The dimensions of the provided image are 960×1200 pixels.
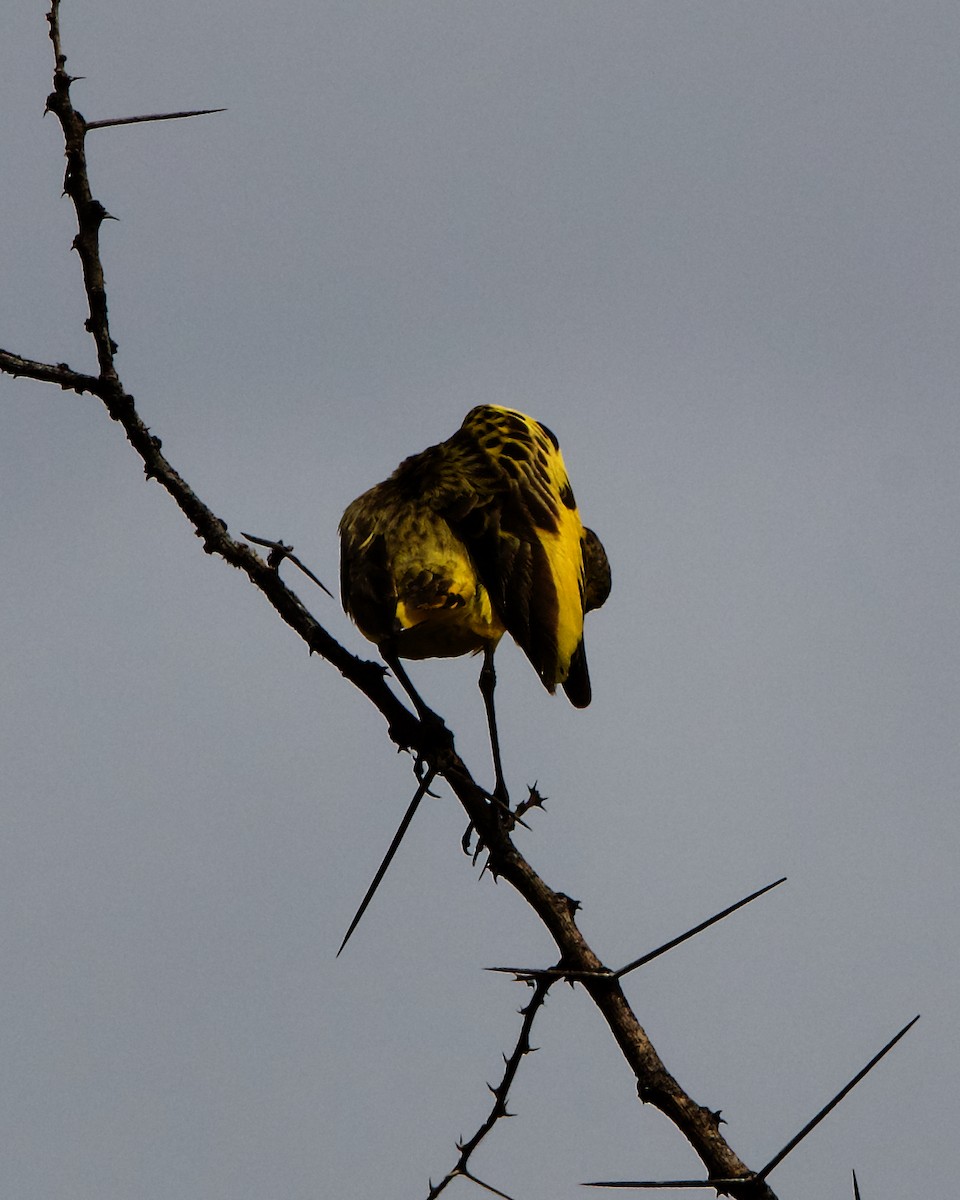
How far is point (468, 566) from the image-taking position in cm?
Result: 738

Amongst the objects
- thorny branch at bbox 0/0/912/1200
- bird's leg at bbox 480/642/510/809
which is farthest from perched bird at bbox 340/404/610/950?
thorny branch at bbox 0/0/912/1200

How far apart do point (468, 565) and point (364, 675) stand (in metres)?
2.25

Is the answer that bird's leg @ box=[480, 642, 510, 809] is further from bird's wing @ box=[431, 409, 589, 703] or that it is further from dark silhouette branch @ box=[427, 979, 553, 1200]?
dark silhouette branch @ box=[427, 979, 553, 1200]

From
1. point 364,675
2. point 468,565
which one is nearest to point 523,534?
point 468,565

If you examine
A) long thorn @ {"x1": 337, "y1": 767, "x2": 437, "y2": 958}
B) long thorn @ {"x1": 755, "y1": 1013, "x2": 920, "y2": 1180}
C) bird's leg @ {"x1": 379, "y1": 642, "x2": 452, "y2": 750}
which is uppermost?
bird's leg @ {"x1": 379, "y1": 642, "x2": 452, "y2": 750}

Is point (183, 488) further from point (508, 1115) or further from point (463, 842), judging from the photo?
point (463, 842)

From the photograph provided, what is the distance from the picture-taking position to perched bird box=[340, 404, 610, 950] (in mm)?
7156

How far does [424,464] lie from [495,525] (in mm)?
788

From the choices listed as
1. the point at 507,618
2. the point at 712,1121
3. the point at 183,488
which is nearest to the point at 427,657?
the point at 507,618

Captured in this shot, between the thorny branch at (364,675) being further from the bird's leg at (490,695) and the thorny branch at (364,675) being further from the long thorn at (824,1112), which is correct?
the bird's leg at (490,695)

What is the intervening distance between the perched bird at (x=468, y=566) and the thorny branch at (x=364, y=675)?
159 centimetres

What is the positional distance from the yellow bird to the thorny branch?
1797 millimetres

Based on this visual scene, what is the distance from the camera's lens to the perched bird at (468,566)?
282 inches

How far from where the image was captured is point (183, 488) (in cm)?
461
